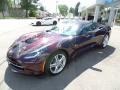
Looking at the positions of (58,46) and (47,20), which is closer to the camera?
(58,46)

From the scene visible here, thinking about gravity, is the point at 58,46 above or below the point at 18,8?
below

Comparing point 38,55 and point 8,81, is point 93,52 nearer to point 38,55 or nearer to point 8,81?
point 38,55

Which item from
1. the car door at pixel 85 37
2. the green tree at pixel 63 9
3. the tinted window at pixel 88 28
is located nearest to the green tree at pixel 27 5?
the tinted window at pixel 88 28

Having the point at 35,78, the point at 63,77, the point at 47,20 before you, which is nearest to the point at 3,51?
the point at 35,78

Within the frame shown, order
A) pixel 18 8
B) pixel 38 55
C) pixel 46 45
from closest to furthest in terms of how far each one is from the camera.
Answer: pixel 38 55, pixel 46 45, pixel 18 8

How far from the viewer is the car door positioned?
4.20 m

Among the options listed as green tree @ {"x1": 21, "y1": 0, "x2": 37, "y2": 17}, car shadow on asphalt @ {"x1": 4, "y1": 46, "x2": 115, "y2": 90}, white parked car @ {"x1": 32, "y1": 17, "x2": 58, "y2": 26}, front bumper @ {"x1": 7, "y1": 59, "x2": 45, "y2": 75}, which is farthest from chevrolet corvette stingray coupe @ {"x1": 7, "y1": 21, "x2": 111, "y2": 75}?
green tree @ {"x1": 21, "y1": 0, "x2": 37, "y2": 17}

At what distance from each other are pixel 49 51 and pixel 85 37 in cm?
166

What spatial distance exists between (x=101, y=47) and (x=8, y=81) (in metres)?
4.13

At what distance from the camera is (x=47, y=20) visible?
19.0 m

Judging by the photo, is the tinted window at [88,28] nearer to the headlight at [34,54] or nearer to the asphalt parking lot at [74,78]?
the asphalt parking lot at [74,78]

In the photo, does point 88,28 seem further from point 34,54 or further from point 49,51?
point 34,54

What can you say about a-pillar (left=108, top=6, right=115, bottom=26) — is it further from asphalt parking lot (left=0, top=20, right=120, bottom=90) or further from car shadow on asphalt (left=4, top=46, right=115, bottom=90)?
car shadow on asphalt (left=4, top=46, right=115, bottom=90)

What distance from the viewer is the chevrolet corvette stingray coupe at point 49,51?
3213 mm
